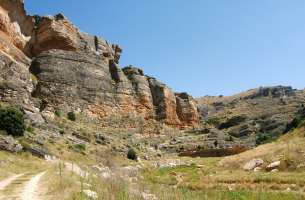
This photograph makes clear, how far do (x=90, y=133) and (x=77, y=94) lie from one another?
1516 cm

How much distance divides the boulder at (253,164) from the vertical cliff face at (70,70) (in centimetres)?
3170

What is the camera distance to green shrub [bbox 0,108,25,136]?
105 ft

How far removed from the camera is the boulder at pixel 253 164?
2831 centimetres

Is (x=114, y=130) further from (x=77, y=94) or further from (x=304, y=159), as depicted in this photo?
(x=304, y=159)

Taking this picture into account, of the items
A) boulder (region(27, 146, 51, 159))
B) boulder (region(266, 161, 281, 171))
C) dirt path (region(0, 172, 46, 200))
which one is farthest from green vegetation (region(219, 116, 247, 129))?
dirt path (region(0, 172, 46, 200))

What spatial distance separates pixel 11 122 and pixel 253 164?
18.8 m

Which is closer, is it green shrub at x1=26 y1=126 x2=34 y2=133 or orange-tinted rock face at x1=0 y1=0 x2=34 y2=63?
green shrub at x1=26 y1=126 x2=34 y2=133

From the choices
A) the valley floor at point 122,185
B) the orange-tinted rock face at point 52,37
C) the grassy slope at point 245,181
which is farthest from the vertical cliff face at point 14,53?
the grassy slope at point 245,181

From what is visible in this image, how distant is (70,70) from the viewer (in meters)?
62.3

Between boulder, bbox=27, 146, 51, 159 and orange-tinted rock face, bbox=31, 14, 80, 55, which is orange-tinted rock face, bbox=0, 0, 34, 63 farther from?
boulder, bbox=27, 146, 51, 159

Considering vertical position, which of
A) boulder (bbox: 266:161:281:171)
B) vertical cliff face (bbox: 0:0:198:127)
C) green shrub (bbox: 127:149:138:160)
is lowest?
boulder (bbox: 266:161:281:171)

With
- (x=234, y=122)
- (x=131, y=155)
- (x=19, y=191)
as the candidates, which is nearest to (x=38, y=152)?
(x=131, y=155)

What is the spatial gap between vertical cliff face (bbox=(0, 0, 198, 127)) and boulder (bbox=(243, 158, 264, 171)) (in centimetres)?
3170

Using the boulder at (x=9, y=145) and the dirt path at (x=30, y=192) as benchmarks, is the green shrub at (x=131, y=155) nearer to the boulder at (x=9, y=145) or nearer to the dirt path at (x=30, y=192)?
the boulder at (x=9, y=145)
